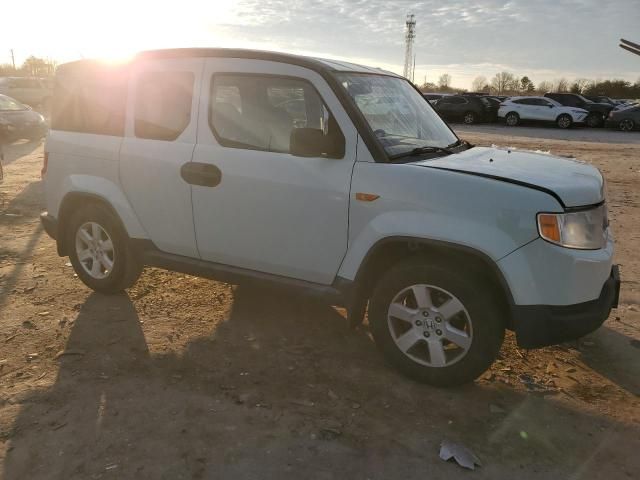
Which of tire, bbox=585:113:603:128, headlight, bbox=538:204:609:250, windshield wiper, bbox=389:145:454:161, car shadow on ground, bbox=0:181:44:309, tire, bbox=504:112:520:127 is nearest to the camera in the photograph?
headlight, bbox=538:204:609:250

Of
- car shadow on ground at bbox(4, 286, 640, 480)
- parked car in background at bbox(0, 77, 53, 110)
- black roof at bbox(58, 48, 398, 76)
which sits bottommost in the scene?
car shadow on ground at bbox(4, 286, 640, 480)

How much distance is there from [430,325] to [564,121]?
990 inches

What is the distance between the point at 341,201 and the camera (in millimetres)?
3281

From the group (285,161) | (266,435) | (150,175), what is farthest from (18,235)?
(266,435)

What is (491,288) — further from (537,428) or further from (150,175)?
(150,175)

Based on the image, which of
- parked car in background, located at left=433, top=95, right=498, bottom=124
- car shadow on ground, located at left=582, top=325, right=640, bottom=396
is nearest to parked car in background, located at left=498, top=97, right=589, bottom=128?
parked car in background, located at left=433, top=95, right=498, bottom=124

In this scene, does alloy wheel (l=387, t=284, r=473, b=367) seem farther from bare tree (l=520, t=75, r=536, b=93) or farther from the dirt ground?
bare tree (l=520, t=75, r=536, b=93)

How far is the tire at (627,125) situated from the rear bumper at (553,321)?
24.8 meters

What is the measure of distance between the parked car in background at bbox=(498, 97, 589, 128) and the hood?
23887 millimetres

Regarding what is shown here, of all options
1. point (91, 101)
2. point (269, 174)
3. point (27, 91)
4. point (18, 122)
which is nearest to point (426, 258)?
Answer: point (269, 174)

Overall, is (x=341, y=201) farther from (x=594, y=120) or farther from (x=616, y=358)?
(x=594, y=120)

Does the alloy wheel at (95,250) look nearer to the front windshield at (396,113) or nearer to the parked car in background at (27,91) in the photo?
the front windshield at (396,113)

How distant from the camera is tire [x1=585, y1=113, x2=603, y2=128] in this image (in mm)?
25219

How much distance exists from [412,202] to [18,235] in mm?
5398
